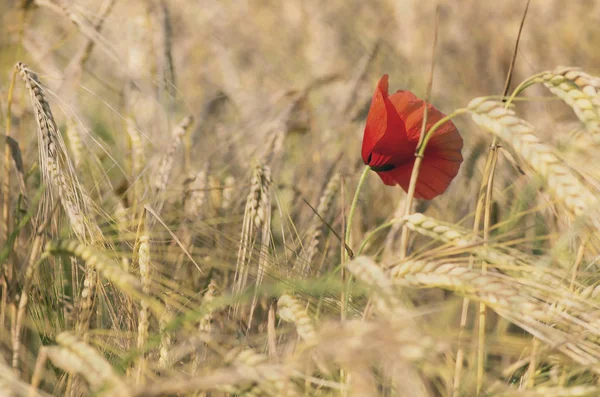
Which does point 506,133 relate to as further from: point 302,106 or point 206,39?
point 206,39

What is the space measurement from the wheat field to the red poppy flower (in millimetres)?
47

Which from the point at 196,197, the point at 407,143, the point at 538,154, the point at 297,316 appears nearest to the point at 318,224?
the point at 196,197

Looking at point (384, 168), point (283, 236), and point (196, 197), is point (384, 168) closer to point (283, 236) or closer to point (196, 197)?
point (283, 236)

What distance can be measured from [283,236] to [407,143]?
19 centimetres

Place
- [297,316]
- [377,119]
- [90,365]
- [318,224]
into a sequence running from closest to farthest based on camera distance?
1. [90,365]
2. [297,316]
3. [377,119]
4. [318,224]

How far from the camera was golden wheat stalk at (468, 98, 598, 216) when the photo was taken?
616mm

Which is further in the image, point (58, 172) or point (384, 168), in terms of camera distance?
point (384, 168)

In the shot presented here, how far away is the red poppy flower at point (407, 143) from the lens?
86cm

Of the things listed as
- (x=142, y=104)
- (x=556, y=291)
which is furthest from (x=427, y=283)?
(x=142, y=104)

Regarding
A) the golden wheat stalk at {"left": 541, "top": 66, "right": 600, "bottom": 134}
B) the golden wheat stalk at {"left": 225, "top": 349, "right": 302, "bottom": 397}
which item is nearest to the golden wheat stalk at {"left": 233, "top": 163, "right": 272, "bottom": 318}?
the golden wheat stalk at {"left": 225, "top": 349, "right": 302, "bottom": 397}

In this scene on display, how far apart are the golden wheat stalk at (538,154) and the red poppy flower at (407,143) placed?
0.16 metres

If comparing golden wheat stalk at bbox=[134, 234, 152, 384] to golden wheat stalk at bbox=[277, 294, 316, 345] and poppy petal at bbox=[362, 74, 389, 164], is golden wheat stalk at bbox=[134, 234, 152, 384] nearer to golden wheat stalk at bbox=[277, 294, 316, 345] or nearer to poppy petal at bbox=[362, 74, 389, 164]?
golden wheat stalk at bbox=[277, 294, 316, 345]

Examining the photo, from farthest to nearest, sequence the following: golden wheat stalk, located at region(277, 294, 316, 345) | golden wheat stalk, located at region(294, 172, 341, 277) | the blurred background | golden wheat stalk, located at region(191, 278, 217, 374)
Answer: the blurred background → golden wheat stalk, located at region(294, 172, 341, 277) → golden wheat stalk, located at region(191, 278, 217, 374) → golden wheat stalk, located at region(277, 294, 316, 345)

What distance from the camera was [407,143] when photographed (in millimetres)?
875
